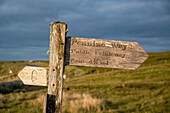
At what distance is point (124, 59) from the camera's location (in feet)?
12.6

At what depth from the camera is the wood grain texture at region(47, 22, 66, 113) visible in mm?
3605

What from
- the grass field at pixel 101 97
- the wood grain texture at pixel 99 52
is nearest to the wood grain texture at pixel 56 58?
the wood grain texture at pixel 99 52

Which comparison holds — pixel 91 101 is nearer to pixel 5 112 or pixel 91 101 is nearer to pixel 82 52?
pixel 5 112

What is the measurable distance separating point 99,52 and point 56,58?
2.95ft

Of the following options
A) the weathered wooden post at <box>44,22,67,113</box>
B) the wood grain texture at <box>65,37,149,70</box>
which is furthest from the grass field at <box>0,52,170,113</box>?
the weathered wooden post at <box>44,22,67,113</box>

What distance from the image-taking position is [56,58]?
3.64 metres

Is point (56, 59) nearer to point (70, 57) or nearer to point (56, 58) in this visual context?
point (56, 58)

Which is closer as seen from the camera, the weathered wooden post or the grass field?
the weathered wooden post

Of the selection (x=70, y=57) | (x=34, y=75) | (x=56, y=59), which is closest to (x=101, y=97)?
(x=34, y=75)

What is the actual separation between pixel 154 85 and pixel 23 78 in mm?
19102

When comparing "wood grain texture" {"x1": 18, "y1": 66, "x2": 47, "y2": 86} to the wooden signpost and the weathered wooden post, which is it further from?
the weathered wooden post

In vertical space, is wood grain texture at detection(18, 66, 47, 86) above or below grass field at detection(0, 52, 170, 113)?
above

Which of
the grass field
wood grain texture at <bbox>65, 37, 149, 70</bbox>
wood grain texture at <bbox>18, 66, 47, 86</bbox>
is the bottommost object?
the grass field

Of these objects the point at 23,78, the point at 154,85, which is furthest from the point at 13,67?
the point at 23,78
